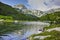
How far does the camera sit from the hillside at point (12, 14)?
404 centimetres

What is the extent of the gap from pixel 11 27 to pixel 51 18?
1.09 m

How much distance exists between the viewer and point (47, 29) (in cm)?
396

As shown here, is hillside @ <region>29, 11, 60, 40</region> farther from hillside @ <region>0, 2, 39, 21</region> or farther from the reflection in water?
hillside @ <region>0, 2, 39, 21</region>

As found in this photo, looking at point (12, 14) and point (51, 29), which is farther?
point (12, 14)

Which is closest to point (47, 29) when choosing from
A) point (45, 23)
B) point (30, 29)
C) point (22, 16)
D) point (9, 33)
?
point (45, 23)

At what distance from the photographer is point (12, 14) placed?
4.08 m

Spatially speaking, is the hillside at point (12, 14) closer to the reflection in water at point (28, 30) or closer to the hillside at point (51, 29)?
the reflection in water at point (28, 30)

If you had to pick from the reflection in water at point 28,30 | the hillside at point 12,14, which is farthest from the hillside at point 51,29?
the hillside at point 12,14

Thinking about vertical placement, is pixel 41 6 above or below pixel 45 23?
above

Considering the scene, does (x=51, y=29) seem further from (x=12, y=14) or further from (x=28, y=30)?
(x=12, y=14)

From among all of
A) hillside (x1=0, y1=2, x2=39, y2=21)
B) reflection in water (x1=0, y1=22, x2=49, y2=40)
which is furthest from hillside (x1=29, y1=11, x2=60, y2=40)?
hillside (x1=0, y1=2, x2=39, y2=21)

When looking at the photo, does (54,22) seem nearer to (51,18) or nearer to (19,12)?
(51,18)

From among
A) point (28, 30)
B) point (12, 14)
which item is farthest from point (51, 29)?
point (12, 14)

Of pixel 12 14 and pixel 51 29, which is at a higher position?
pixel 12 14
